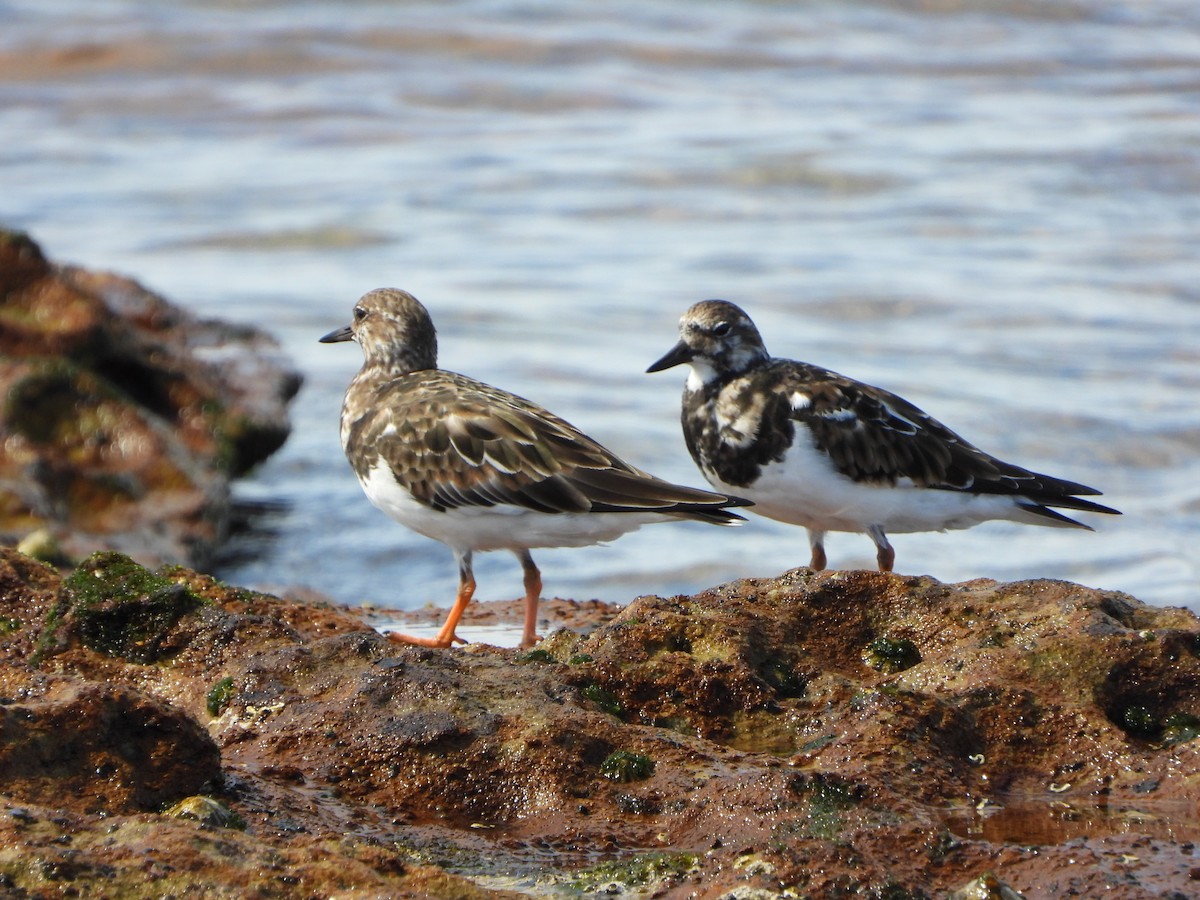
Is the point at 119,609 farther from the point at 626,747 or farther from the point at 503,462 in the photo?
the point at 503,462

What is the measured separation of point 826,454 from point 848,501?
18cm

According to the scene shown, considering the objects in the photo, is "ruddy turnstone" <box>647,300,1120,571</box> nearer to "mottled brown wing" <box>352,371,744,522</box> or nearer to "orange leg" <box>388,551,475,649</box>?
"mottled brown wing" <box>352,371,744,522</box>

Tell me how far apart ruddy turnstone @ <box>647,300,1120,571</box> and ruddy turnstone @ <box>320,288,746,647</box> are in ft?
1.26

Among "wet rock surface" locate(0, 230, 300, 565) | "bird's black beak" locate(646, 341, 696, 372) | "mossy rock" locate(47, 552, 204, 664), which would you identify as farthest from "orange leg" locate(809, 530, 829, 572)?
"wet rock surface" locate(0, 230, 300, 565)

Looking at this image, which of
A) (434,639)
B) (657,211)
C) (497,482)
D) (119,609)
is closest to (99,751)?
(119,609)

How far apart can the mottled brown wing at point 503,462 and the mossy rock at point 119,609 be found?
139cm

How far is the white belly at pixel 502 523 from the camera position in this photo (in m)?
4.64

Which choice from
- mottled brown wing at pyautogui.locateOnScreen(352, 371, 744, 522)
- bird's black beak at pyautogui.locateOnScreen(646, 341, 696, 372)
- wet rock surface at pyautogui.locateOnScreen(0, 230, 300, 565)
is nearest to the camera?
mottled brown wing at pyautogui.locateOnScreen(352, 371, 744, 522)

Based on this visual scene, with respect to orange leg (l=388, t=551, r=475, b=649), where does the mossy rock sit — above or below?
above

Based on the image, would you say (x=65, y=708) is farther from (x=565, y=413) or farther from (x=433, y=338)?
(x=565, y=413)

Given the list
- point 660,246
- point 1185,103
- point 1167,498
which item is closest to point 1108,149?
point 1185,103

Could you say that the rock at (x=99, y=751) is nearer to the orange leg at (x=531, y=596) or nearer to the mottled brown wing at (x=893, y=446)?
the orange leg at (x=531, y=596)

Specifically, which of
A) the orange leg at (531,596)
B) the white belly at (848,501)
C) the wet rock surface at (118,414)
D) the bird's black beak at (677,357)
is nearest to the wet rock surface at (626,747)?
the orange leg at (531,596)

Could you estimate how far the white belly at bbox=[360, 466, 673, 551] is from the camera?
4.64 metres
